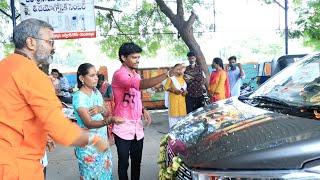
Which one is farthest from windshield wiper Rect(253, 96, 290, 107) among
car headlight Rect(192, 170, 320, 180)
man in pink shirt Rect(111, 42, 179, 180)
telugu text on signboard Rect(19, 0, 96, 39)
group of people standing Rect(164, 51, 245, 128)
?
telugu text on signboard Rect(19, 0, 96, 39)

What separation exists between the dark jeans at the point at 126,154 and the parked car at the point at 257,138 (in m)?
0.94

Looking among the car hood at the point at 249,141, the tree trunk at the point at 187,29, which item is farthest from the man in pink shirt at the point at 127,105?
the tree trunk at the point at 187,29

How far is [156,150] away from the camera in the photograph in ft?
20.0

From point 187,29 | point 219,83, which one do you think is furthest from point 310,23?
point 219,83

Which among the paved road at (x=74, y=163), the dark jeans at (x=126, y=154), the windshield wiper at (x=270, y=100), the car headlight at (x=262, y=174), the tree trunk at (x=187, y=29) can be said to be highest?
the tree trunk at (x=187, y=29)

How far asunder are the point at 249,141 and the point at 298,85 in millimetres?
1208

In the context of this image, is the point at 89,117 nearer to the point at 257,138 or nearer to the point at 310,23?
the point at 257,138

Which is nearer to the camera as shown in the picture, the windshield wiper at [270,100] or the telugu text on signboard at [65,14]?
the windshield wiper at [270,100]

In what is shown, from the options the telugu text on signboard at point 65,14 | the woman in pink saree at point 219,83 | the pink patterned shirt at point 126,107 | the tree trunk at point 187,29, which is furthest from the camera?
the tree trunk at point 187,29

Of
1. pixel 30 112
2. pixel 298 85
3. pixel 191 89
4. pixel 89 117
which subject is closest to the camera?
pixel 30 112

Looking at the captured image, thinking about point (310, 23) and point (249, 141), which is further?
point (310, 23)

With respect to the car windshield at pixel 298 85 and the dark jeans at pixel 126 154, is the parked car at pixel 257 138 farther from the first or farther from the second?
the dark jeans at pixel 126 154

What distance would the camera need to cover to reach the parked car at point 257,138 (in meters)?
1.82

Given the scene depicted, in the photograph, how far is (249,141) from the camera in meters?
2.03
